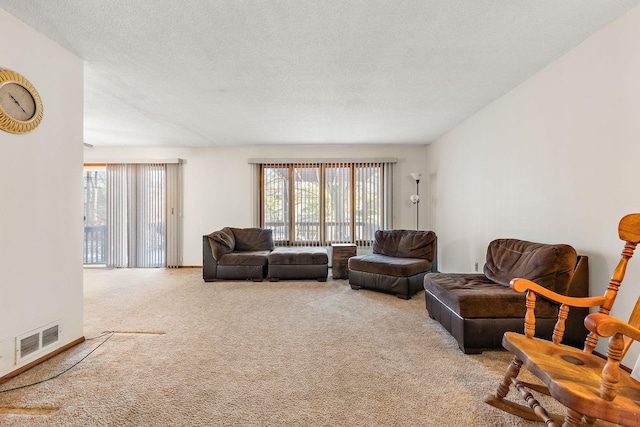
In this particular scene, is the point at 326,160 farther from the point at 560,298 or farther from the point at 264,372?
the point at 560,298

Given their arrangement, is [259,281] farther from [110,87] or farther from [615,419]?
[615,419]

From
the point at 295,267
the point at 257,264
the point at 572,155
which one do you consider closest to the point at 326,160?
the point at 295,267

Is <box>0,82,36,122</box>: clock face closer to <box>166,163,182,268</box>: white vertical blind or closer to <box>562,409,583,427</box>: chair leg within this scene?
<box>562,409,583,427</box>: chair leg

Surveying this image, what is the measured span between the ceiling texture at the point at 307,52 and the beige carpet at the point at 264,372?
2423 mm

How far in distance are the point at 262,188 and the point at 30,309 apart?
425 centimetres

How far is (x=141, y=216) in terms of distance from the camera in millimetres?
5941

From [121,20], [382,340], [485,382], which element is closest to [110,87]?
[121,20]

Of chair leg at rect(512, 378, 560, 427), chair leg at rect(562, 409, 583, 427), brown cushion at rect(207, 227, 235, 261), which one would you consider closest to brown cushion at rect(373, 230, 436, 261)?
brown cushion at rect(207, 227, 235, 261)

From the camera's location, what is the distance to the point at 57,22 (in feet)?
6.89

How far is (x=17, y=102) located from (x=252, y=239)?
377cm

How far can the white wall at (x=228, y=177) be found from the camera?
6047mm

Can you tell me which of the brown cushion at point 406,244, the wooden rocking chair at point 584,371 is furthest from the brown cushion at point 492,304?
the brown cushion at point 406,244

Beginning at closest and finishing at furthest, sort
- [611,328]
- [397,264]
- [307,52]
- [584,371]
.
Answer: [611,328] < [584,371] < [307,52] < [397,264]

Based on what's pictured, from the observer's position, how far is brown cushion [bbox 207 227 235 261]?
483 cm
